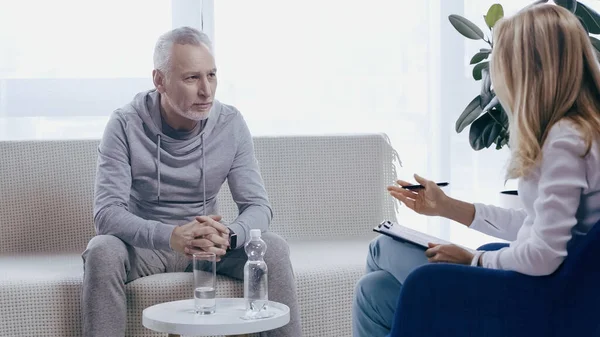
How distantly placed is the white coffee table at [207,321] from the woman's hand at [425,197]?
0.41 m

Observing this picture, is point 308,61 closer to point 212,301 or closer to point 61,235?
point 61,235

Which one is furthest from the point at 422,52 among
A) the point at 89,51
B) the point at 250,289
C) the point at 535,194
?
the point at 535,194

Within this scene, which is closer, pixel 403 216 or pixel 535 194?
pixel 535 194

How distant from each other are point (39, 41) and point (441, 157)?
2.02m

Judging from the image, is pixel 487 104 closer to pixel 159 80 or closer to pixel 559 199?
pixel 159 80

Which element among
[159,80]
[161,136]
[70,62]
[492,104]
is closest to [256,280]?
[161,136]

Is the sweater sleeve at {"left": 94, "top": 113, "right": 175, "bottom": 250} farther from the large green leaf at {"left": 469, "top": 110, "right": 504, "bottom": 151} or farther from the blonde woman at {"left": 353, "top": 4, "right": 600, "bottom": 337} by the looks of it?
the large green leaf at {"left": 469, "top": 110, "right": 504, "bottom": 151}

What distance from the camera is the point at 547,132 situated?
5.14ft

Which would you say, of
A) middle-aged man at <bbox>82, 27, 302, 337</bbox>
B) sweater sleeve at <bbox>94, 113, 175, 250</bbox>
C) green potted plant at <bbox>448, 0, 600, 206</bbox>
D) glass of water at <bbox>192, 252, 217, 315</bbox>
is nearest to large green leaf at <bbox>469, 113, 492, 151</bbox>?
green potted plant at <bbox>448, 0, 600, 206</bbox>

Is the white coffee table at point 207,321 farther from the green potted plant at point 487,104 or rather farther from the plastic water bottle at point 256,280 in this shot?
the green potted plant at point 487,104

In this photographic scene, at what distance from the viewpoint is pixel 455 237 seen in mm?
4406

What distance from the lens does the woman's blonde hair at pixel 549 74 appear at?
1.59 metres

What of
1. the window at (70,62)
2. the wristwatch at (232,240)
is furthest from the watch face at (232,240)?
the window at (70,62)

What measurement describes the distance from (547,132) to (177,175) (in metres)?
1.39
